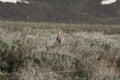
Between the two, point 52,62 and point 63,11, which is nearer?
point 52,62

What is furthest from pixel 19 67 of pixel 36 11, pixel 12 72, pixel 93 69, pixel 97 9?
pixel 97 9

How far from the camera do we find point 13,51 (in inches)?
458

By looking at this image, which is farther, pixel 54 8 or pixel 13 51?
pixel 54 8

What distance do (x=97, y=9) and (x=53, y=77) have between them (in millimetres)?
95551

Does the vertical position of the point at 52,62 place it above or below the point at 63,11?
above

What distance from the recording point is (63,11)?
101 m

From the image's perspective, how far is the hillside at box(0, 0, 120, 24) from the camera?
93438 millimetres

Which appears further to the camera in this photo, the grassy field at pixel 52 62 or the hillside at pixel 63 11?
the hillside at pixel 63 11

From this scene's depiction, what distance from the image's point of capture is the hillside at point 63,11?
9344 centimetres

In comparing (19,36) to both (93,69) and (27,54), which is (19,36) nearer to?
(27,54)

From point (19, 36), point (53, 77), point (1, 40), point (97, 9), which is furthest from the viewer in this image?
point (97, 9)

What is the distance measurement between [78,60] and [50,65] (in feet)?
2.71

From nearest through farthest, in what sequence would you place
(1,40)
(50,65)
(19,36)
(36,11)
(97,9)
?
(50,65)
(1,40)
(19,36)
(36,11)
(97,9)

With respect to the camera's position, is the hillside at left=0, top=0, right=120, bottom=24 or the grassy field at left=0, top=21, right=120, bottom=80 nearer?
the grassy field at left=0, top=21, right=120, bottom=80
